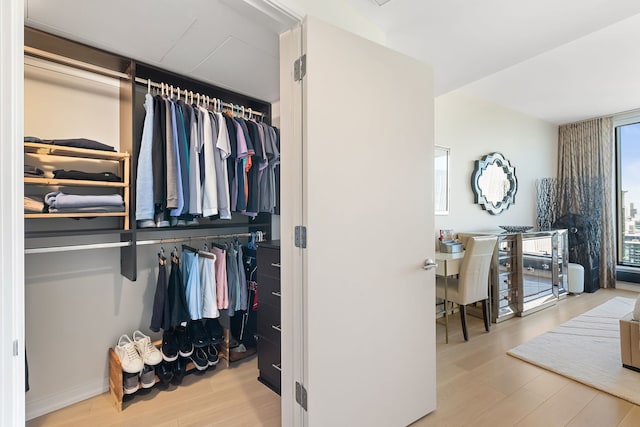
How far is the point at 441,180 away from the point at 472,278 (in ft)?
3.90

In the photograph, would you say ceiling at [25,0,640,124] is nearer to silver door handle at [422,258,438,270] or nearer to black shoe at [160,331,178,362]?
silver door handle at [422,258,438,270]

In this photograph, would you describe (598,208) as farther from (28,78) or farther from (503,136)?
(28,78)

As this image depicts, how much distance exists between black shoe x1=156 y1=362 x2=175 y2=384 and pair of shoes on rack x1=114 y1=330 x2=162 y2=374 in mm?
106

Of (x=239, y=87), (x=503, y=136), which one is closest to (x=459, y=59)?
(x=239, y=87)

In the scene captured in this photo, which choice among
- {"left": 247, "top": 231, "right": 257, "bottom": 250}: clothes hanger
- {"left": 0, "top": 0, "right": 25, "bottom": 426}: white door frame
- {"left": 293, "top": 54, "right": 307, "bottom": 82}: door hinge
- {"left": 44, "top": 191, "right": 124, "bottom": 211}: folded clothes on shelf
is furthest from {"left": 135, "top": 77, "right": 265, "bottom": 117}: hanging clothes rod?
{"left": 0, "top": 0, "right": 25, "bottom": 426}: white door frame

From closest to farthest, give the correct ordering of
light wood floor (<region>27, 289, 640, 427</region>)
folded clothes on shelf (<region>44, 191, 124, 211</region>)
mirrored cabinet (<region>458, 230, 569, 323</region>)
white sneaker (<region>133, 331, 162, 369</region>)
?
1. folded clothes on shelf (<region>44, 191, 124, 211</region>)
2. light wood floor (<region>27, 289, 640, 427</region>)
3. white sneaker (<region>133, 331, 162, 369</region>)
4. mirrored cabinet (<region>458, 230, 569, 323</region>)

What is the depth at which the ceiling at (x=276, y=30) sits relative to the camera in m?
1.55

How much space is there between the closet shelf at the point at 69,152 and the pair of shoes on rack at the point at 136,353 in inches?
49.6

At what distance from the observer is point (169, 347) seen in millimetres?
2137

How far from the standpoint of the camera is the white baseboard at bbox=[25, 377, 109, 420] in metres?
1.83

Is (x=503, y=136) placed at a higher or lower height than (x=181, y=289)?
higher

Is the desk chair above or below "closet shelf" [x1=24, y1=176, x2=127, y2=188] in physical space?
below

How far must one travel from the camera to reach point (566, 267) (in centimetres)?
434

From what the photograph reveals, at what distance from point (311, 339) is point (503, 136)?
4.41m
